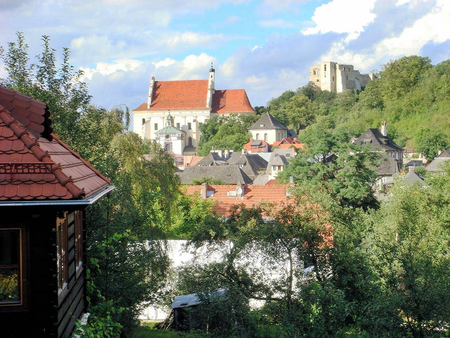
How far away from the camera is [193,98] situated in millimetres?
121250

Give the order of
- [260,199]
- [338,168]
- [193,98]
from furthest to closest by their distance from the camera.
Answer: [193,98] < [338,168] < [260,199]

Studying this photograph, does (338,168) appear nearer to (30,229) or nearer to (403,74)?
(30,229)

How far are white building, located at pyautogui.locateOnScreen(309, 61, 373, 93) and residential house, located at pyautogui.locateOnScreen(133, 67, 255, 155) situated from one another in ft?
103

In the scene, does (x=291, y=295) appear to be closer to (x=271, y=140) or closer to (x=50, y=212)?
(x=50, y=212)

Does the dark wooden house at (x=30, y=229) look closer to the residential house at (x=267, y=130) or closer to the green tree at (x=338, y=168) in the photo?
the green tree at (x=338, y=168)

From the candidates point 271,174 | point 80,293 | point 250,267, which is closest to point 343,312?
point 250,267

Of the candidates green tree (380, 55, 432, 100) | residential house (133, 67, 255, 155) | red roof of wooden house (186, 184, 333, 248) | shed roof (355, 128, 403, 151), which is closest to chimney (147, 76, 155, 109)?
residential house (133, 67, 255, 155)

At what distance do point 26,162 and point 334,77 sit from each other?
473 ft

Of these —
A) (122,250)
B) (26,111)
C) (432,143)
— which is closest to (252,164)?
(432,143)

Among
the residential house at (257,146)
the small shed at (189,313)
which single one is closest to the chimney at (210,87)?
the residential house at (257,146)

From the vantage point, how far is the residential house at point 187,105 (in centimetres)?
11938

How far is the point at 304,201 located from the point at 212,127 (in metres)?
94.5

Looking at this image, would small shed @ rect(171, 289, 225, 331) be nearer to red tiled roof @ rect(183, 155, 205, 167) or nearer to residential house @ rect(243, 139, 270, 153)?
red tiled roof @ rect(183, 155, 205, 167)

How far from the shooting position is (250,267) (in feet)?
50.2
